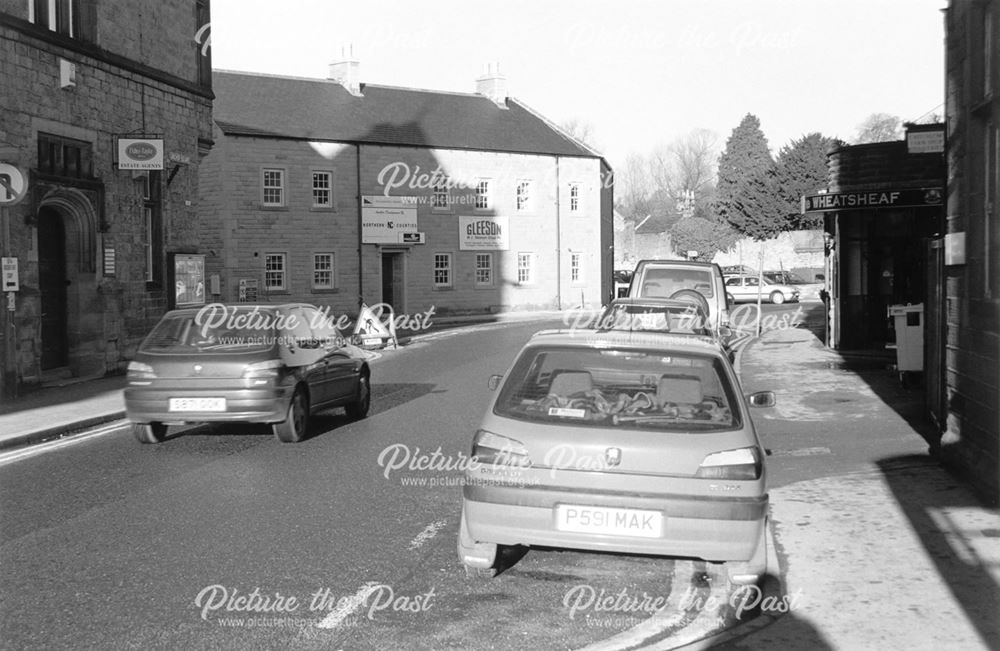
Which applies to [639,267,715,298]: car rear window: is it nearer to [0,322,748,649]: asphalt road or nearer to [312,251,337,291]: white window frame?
[0,322,748,649]: asphalt road

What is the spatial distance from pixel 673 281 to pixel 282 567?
581 inches

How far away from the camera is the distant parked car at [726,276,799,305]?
52469 mm

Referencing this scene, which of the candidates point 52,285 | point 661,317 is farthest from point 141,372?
point 52,285

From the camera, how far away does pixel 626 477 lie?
5676 millimetres

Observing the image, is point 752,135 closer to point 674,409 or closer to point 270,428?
point 270,428

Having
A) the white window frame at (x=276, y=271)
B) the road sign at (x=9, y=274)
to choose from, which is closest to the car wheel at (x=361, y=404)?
the road sign at (x=9, y=274)

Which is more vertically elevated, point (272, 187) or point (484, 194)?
point (484, 194)

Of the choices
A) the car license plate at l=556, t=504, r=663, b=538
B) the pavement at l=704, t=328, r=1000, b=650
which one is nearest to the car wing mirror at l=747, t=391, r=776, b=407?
the pavement at l=704, t=328, r=1000, b=650

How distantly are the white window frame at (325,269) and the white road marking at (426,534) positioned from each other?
37381 mm

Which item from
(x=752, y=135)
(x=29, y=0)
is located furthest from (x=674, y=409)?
(x=752, y=135)

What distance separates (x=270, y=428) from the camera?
1270 centimetres

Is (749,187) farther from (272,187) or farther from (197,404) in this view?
(197,404)

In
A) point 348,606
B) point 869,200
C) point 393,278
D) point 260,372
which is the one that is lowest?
point 348,606

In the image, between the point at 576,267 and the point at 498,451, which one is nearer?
the point at 498,451
